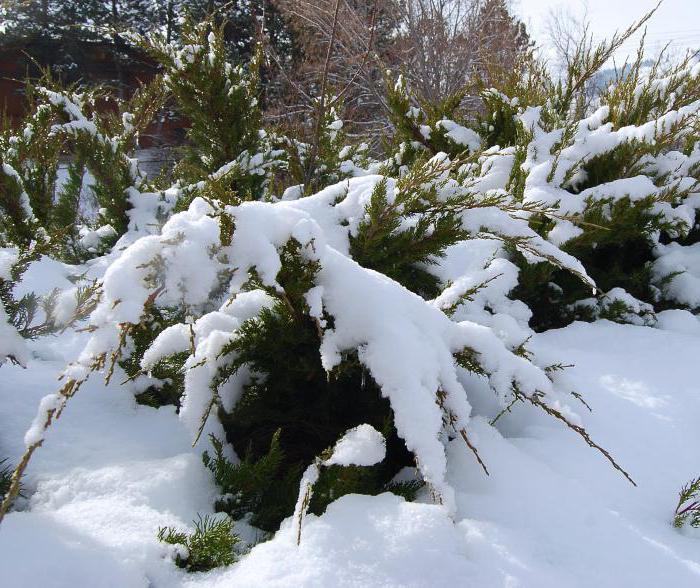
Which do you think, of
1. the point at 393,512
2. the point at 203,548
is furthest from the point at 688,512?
the point at 203,548

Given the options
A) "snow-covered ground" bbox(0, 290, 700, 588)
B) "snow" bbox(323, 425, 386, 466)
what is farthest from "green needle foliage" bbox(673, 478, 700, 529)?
"snow" bbox(323, 425, 386, 466)

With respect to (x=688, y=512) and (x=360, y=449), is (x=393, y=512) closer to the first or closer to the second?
(x=360, y=449)

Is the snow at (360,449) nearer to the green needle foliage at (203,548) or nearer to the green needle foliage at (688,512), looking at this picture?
the green needle foliage at (203,548)

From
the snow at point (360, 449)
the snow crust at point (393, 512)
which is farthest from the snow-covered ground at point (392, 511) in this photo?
the snow at point (360, 449)

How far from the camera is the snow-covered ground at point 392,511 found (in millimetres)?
1011

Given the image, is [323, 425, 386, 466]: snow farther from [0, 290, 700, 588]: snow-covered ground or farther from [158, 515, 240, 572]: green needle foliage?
[158, 515, 240, 572]: green needle foliage

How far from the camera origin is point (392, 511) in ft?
3.74

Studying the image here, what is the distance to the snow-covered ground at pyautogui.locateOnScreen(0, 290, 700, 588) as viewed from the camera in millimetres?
1011

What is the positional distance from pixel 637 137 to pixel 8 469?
10.9ft

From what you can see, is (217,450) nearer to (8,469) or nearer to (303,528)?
(303,528)

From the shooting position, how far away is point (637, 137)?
2902mm

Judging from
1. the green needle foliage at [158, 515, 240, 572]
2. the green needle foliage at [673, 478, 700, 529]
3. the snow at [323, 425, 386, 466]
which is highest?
the snow at [323, 425, 386, 466]

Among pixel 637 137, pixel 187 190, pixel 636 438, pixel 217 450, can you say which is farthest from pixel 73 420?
pixel 637 137

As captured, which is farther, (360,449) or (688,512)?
(688,512)
